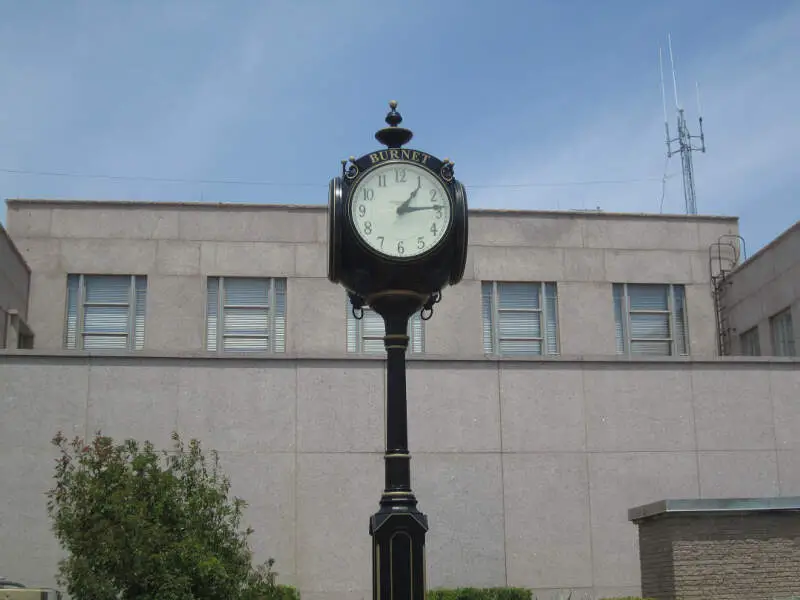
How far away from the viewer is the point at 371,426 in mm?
21875

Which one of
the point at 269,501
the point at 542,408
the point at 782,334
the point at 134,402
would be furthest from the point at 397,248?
the point at 782,334

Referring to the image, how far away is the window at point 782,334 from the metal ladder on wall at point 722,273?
1401 millimetres

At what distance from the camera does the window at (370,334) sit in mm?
27922

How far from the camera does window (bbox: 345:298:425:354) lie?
27922 millimetres

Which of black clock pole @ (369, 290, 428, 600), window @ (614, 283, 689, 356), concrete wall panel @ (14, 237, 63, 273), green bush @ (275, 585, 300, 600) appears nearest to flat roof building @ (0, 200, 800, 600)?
green bush @ (275, 585, 300, 600)

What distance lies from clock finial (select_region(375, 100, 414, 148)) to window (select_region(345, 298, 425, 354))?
1900cm

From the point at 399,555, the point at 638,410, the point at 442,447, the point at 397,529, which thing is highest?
the point at 638,410

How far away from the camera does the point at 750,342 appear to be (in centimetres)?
2955

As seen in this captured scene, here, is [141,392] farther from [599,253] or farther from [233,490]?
[599,253]

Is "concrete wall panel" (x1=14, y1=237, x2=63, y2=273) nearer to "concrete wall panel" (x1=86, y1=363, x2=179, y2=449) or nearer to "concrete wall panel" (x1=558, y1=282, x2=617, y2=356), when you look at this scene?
"concrete wall panel" (x1=86, y1=363, x2=179, y2=449)

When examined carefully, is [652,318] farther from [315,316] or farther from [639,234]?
[315,316]

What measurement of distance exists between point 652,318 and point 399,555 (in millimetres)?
23027

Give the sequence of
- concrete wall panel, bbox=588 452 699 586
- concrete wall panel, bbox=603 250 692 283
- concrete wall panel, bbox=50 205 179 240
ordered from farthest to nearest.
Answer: concrete wall panel, bbox=603 250 692 283 → concrete wall panel, bbox=50 205 179 240 → concrete wall panel, bbox=588 452 699 586

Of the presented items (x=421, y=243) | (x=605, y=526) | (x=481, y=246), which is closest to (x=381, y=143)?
(x=421, y=243)
